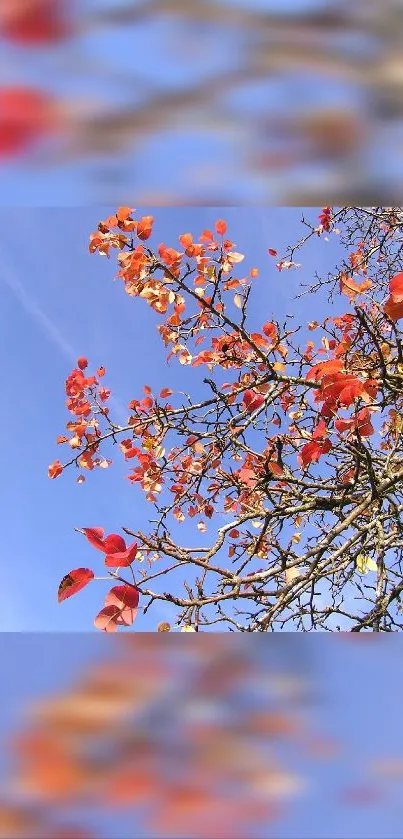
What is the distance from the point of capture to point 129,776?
31 centimetres

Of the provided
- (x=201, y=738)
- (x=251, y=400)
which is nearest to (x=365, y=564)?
(x=251, y=400)

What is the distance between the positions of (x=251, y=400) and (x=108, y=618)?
1.49m

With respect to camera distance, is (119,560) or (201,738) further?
(119,560)

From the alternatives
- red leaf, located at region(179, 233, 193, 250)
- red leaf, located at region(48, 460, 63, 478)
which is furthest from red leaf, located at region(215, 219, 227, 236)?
red leaf, located at region(48, 460, 63, 478)

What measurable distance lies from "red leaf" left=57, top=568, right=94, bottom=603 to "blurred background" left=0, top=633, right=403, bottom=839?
0.70m

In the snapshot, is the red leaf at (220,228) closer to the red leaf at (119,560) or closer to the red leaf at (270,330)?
the red leaf at (270,330)

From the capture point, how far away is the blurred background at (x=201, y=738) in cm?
28

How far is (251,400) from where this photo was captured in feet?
8.01

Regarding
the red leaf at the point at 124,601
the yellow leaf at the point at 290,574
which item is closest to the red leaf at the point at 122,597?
the red leaf at the point at 124,601

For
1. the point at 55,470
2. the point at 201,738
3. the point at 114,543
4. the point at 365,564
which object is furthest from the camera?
the point at 55,470

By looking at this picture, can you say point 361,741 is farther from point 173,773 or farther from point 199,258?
point 199,258

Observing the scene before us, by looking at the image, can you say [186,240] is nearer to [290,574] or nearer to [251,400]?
[251,400]
